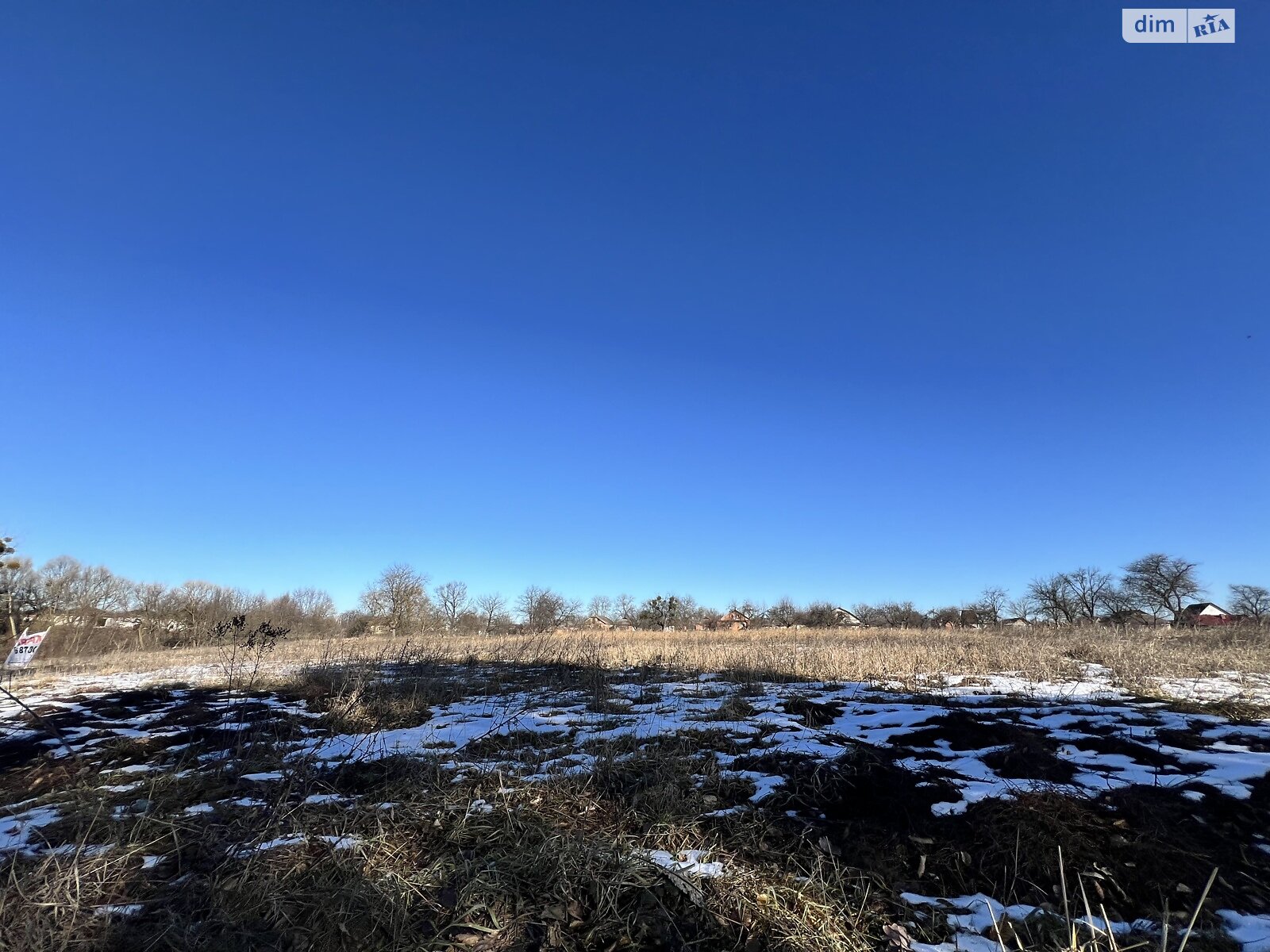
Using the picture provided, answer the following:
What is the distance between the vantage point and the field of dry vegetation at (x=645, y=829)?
2.95 meters

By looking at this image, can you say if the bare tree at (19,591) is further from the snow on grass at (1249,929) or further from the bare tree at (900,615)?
the bare tree at (900,615)

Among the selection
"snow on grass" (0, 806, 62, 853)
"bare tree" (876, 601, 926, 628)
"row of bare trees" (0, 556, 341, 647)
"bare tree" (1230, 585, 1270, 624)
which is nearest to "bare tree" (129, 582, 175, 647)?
"row of bare trees" (0, 556, 341, 647)

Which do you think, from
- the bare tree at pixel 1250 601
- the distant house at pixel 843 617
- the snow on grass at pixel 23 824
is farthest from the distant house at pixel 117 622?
the bare tree at pixel 1250 601

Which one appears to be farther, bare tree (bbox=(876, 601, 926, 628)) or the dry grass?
bare tree (bbox=(876, 601, 926, 628))

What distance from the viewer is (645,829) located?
4062mm

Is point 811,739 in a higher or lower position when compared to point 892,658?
higher

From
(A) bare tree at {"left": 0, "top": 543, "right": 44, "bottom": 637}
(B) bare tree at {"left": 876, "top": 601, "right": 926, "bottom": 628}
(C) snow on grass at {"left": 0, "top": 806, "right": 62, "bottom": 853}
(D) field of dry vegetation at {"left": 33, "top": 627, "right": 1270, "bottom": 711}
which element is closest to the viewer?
(C) snow on grass at {"left": 0, "top": 806, "right": 62, "bottom": 853}

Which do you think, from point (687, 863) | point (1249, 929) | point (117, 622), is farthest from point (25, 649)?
point (117, 622)

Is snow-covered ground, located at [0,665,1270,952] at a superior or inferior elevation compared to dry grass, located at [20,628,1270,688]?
superior

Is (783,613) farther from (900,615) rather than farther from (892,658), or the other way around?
(892,658)

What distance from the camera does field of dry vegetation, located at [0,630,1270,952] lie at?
9.68 ft

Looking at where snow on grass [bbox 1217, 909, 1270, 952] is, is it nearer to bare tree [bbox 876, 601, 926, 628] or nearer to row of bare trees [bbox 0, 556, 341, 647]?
Result: row of bare trees [bbox 0, 556, 341, 647]

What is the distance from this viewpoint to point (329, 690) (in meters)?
9.69

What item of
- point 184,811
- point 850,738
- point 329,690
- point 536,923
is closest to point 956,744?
point 850,738
